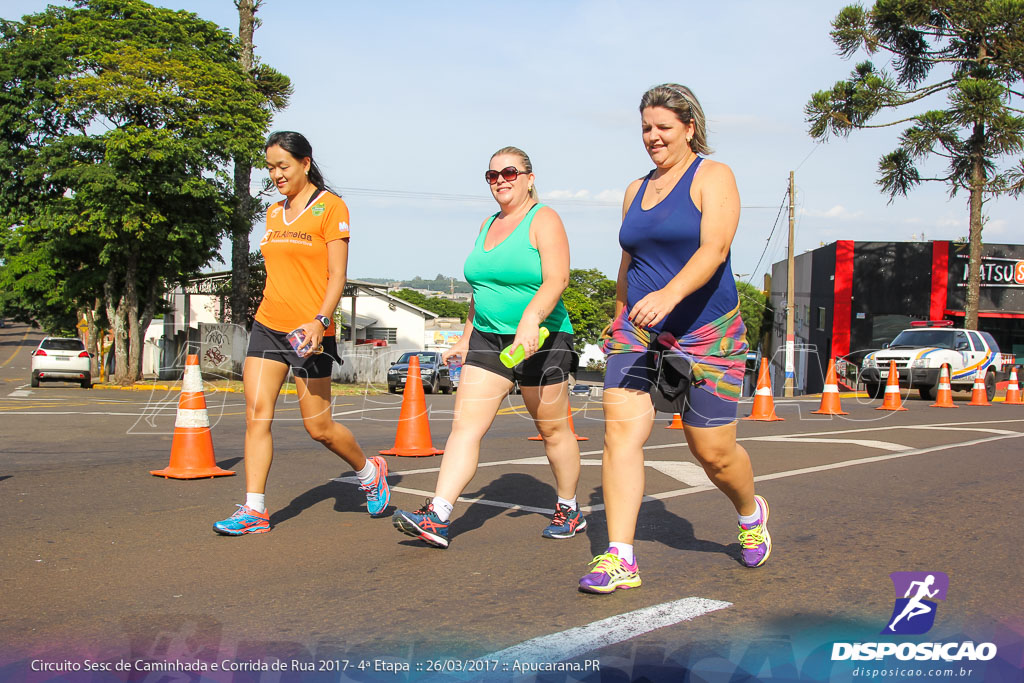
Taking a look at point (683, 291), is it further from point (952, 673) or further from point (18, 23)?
point (18, 23)

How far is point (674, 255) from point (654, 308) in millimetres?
464

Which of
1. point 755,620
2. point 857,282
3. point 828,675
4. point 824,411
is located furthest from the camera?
point 857,282

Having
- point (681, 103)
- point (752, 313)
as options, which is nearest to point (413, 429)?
point (681, 103)

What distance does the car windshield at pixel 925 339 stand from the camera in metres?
21.2

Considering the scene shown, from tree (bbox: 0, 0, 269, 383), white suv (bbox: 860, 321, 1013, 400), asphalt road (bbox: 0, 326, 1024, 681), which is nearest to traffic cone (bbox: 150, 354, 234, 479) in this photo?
asphalt road (bbox: 0, 326, 1024, 681)

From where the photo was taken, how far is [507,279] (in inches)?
181

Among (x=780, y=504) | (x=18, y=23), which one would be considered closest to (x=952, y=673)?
(x=780, y=504)

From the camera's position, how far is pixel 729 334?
3889mm

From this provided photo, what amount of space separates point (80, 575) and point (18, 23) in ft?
100

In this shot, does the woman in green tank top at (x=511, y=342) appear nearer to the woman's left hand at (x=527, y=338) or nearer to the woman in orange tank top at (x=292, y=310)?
the woman's left hand at (x=527, y=338)

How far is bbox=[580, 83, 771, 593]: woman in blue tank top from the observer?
12.2 feet

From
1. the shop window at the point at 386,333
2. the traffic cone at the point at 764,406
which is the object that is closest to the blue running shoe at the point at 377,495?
the traffic cone at the point at 764,406

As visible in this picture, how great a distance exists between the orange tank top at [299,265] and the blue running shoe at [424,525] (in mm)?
1160

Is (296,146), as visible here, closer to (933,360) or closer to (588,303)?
(933,360)
